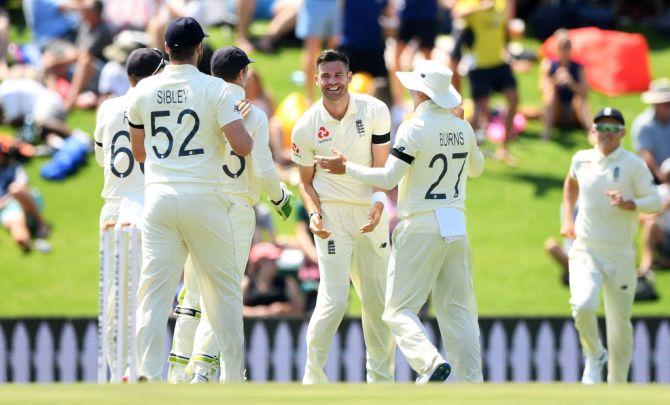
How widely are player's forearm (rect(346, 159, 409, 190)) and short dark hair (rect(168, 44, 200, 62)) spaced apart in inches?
52.6

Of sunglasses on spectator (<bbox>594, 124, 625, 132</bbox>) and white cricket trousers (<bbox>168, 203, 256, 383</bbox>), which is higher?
sunglasses on spectator (<bbox>594, 124, 625, 132</bbox>)

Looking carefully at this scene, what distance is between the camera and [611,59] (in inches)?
762

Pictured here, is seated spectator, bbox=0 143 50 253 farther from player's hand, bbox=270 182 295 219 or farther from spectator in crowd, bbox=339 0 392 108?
player's hand, bbox=270 182 295 219

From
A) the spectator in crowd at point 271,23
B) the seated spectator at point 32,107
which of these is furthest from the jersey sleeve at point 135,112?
the spectator in crowd at point 271,23

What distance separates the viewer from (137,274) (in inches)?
373

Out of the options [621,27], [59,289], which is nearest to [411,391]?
[59,289]

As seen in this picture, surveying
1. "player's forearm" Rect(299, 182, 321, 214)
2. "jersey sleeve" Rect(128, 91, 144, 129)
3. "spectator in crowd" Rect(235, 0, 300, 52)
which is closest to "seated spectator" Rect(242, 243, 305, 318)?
"player's forearm" Rect(299, 182, 321, 214)

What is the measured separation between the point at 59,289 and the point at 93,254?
0.73m

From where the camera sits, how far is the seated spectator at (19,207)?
16062 millimetres

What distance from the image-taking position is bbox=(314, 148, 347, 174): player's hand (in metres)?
9.63

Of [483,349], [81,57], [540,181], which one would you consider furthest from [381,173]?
[81,57]

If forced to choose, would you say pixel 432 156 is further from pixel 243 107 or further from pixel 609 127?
pixel 609 127

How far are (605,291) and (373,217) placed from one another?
2479mm

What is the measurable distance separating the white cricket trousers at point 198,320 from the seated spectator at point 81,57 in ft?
28.7
